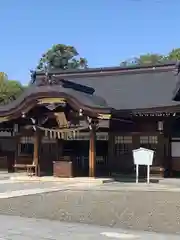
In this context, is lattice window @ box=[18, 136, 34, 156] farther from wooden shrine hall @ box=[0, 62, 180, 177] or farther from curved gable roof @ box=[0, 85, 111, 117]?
curved gable roof @ box=[0, 85, 111, 117]

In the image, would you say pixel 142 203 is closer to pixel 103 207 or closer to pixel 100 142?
pixel 103 207

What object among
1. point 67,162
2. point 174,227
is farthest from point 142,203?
point 67,162

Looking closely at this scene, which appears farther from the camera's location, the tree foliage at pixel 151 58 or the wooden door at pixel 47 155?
the tree foliage at pixel 151 58

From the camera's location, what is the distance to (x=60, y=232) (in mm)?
8992

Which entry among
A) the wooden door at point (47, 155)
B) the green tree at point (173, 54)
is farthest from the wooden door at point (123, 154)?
the green tree at point (173, 54)

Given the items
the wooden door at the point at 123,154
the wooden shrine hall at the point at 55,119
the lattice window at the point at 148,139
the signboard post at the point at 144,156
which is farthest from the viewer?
the wooden door at the point at 123,154

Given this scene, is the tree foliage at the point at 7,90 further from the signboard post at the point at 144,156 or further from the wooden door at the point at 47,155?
the signboard post at the point at 144,156

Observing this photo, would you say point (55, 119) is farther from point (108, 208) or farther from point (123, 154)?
point (108, 208)

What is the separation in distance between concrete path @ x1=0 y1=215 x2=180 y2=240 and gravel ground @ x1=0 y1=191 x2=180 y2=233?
553 millimetres

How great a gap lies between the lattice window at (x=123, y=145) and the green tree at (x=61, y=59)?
4746cm

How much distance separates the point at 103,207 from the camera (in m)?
12.4

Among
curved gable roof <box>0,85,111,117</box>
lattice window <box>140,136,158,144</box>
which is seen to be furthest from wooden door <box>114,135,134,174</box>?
curved gable roof <box>0,85,111,117</box>

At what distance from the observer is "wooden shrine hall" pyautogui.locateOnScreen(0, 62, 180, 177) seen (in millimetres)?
21938

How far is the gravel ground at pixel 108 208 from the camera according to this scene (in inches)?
399
